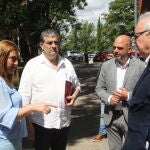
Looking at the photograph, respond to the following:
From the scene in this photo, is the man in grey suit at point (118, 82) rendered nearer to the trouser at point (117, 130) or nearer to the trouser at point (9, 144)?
the trouser at point (117, 130)

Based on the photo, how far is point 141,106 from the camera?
120 inches

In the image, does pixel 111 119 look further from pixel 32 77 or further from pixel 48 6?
pixel 48 6

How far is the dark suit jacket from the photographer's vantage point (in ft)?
9.88

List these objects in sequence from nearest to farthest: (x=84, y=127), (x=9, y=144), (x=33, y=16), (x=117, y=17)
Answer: (x=9, y=144) → (x=84, y=127) → (x=33, y=16) → (x=117, y=17)

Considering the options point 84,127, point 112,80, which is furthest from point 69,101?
point 84,127

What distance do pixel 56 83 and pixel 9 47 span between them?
1.09 metres

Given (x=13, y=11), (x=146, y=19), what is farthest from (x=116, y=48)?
(x=13, y=11)

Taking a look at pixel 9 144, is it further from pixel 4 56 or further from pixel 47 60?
pixel 47 60

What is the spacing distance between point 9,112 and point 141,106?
137 cm

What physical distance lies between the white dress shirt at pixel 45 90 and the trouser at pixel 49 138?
79 millimetres

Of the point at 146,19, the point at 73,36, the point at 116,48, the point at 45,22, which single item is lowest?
the point at 73,36

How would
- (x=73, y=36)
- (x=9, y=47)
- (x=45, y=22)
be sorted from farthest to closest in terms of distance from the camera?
(x=73, y=36) < (x=45, y=22) < (x=9, y=47)

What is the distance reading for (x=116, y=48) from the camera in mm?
5410

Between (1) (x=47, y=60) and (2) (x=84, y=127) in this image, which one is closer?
(1) (x=47, y=60)
